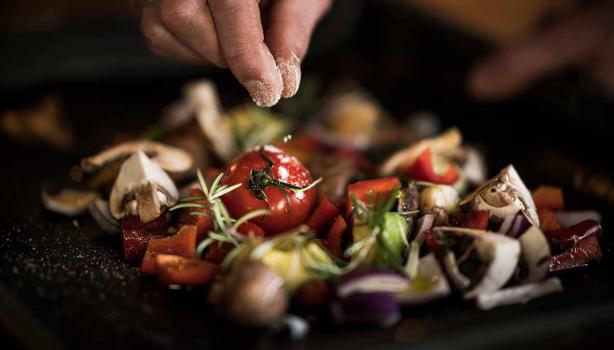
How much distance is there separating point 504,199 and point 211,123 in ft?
4.99

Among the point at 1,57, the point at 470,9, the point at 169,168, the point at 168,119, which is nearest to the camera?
the point at 169,168

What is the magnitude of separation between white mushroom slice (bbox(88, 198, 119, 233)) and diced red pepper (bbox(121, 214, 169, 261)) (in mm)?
161

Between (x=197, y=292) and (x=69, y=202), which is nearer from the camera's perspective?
(x=197, y=292)

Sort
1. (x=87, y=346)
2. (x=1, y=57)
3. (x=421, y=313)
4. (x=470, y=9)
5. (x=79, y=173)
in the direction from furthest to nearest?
(x=470, y=9) < (x=1, y=57) < (x=79, y=173) < (x=421, y=313) < (x=87, y=346)

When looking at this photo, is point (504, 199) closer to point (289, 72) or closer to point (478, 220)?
point (478, 220)

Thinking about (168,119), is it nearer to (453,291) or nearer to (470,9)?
(453,291)

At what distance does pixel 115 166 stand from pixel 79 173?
506 mm

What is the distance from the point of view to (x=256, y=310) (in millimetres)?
1909


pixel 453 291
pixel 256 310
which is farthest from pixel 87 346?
pixel 453 291

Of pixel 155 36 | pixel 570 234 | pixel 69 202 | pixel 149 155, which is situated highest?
pixel 155 36

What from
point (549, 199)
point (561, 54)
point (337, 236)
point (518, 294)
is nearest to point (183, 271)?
point (337, 236)

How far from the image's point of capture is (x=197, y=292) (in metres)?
2.21

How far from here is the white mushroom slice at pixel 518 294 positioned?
209 centimetres

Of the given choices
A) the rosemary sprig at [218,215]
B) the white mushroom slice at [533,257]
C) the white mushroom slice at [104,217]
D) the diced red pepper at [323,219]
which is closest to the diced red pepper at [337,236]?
the diced red pepper at [323,219]
